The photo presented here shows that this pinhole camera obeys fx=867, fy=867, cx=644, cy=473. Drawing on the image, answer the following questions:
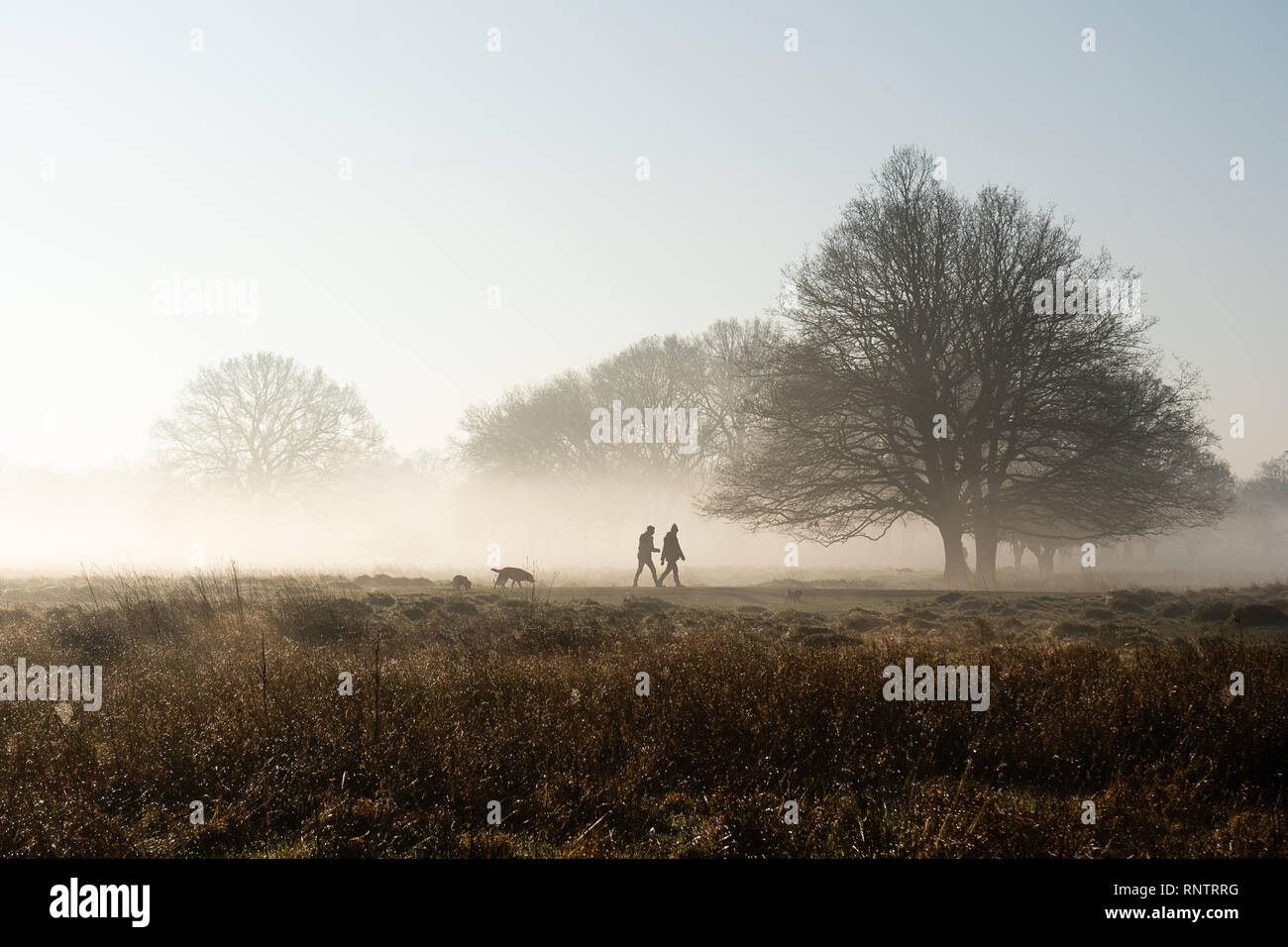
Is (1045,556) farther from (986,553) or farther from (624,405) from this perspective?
(624,405)

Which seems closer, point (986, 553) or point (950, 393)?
point (950, 393)

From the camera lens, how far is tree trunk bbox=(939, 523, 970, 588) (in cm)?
2564

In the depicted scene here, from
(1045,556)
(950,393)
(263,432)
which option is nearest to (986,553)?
(950,393)

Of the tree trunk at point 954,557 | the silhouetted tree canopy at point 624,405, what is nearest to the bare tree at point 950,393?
the tree trunk at point 954,557

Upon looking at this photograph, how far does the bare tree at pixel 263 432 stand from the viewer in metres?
A: 47.2

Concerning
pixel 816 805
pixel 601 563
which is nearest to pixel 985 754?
pixel 816 805

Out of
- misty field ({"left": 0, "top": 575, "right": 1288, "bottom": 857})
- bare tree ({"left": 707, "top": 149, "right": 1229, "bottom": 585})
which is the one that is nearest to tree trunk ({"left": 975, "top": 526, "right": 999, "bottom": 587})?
bare tree ({"left": 707, "top": 149, "right": 1229, "bottom": 585})

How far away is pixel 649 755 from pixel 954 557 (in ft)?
71.3

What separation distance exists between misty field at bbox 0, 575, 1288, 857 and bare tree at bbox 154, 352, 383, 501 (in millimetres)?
40192

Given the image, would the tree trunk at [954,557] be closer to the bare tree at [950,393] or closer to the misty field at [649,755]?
the bare tree at [950,393]

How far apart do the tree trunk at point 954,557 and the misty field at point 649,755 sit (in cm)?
1549

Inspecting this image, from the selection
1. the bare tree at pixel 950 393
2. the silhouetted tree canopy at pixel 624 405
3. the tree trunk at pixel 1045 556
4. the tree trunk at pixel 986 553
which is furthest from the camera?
the silhouetted tree canopy at pixel 624 405

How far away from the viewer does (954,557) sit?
2589 cm
